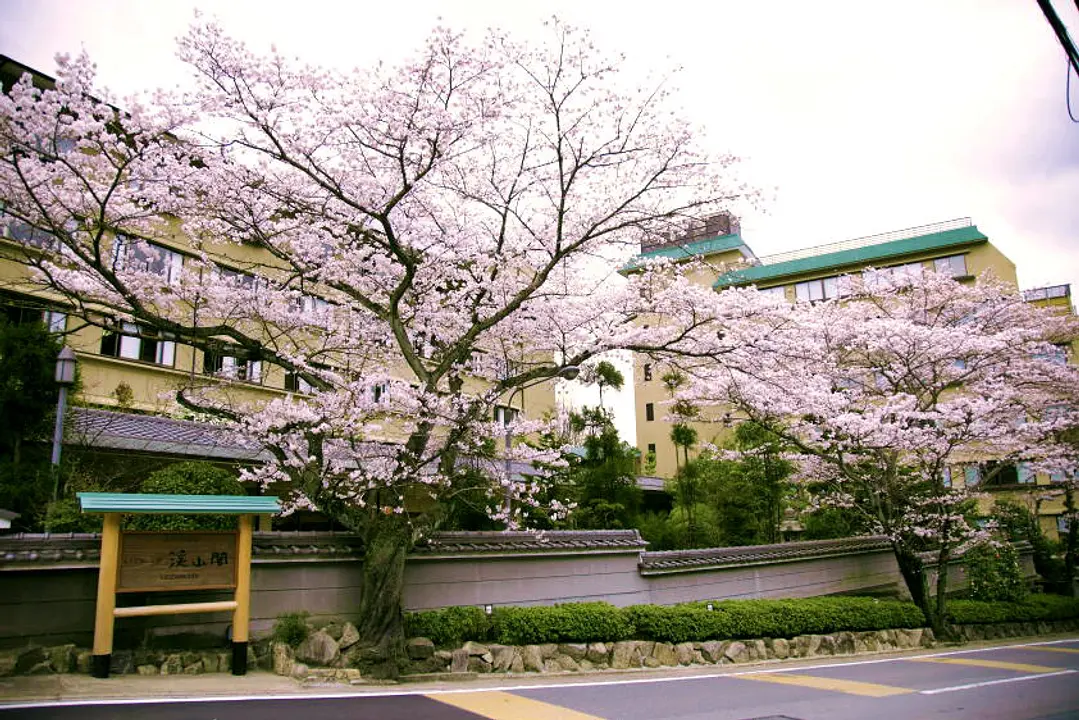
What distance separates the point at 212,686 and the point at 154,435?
334 inches

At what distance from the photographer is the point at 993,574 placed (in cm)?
2228

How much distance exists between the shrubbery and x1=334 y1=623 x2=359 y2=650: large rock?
3.13 feet

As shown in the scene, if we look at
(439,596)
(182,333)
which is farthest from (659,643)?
(182,333)

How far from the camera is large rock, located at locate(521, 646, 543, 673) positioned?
504 inches

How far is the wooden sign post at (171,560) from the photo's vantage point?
9.39 metres

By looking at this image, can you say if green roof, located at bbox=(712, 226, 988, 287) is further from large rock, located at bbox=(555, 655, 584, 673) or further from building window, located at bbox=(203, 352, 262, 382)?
large rock, located at bbox=(555, 655, 584, 673)

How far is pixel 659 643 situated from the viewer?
1440 centimetres

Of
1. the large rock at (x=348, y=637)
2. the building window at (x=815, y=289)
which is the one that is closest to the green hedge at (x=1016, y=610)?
the large rock at (x=348, y=637)

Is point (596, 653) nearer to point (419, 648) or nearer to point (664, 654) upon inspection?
point (664, 654)

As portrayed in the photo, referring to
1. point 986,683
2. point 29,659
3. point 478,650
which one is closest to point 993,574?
point 986,683

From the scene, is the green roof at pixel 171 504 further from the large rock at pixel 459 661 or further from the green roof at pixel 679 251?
the green roof at pixel 679 251

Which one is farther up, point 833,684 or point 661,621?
point 661,621

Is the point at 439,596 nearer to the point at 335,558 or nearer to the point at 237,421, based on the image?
the point at 335,558

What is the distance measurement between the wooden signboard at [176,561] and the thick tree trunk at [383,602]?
211cm
